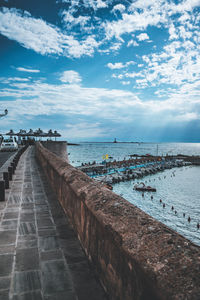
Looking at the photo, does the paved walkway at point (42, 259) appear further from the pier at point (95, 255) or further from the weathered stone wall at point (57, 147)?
the weathered stone wall at point (57, 147)

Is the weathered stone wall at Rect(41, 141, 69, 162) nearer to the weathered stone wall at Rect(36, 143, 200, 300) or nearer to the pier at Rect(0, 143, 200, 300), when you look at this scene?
the pier at Rect(0, 143, 200, 300)

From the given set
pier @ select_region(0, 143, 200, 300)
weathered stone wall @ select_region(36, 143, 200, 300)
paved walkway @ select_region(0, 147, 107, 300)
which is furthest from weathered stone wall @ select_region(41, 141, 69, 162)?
weathered stone wall @ select_region(36, 143, 200, 300)

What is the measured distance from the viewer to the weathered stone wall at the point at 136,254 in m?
1.27

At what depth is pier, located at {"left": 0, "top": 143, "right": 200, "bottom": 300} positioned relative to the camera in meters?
1.38

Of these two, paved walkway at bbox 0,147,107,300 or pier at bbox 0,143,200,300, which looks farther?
paved walkway at bbox 0,147,107,300

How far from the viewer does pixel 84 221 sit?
10.3 ft

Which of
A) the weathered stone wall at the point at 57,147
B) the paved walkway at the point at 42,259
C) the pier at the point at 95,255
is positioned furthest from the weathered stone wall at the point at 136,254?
the weathered stone wall at the point at 57,147

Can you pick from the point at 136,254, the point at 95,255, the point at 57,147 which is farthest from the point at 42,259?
the point at 57,147

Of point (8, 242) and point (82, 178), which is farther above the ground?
point (82, 178)

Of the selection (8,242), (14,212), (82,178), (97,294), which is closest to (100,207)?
(97,294)

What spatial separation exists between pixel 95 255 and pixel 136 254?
1.24 m

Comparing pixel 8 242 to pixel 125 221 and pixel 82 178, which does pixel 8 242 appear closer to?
pixel 82 178

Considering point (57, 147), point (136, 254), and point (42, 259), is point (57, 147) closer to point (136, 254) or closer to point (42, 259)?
point (42, 259)

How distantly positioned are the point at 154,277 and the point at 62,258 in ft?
6.87
